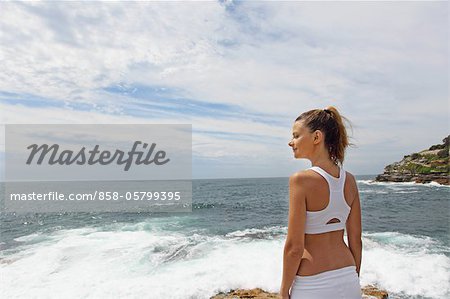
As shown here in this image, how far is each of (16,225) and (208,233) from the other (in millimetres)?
18503

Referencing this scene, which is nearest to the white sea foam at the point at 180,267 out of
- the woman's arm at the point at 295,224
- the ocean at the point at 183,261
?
the ocean at the point at 183,261

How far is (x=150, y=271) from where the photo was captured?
12.0 m

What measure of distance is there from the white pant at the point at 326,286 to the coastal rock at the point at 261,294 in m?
7.13

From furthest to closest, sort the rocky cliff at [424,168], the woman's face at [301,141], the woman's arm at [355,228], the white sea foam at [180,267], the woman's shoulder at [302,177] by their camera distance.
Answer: the rocky cliff at [424,168], the white sea foam at [180,267], the woman's arm at [355,228], the woman's face at [301,141], the woman's shoulder at [302,177]

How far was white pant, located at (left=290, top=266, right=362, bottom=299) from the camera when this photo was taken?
7.20 feet

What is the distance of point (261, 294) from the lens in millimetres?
9188

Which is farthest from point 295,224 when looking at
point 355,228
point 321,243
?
point 355,228

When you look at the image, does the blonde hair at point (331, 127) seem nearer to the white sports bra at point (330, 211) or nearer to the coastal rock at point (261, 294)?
the white sports bra at point (330, 211)

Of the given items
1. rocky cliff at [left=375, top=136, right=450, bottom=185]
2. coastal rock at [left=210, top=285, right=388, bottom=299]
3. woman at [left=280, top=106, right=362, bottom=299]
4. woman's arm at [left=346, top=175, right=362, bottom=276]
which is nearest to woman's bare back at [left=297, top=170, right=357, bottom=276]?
woman at [left=280, top=106, right=362, bottom=299]

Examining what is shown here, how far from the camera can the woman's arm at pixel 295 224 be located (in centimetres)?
211

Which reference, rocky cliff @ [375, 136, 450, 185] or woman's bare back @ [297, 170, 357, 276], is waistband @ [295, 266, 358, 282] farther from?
rocky cliff @ [375, 136, 450, 185]

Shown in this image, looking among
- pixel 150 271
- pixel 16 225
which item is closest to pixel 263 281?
pixel 150 271

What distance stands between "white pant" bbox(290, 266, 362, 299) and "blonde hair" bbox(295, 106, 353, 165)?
0.75 metres

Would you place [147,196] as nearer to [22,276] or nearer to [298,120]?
[22,276]
